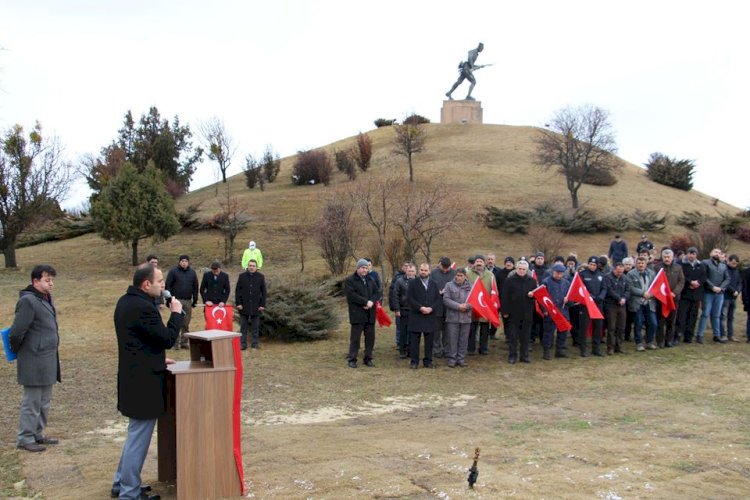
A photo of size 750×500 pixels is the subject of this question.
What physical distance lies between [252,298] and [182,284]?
134 centimetres

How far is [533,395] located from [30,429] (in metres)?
6.47

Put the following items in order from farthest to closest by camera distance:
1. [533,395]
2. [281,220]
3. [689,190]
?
[689,190] → [281,220] → [533,395]

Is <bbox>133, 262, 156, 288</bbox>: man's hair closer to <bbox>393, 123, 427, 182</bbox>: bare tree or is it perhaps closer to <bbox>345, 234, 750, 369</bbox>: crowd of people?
<bbox>345, 234, 750, 369</bbox>: crowd of people

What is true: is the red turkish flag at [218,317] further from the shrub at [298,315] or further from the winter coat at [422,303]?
the winter coat at [422,303]

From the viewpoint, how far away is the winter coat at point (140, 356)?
5238 millimetres

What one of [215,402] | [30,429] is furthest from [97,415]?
[215,402]

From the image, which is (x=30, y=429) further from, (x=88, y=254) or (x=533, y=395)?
(x=88, y=254)

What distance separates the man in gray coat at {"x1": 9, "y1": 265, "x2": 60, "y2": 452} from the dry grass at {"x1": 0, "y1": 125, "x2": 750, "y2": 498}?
0.93 feet

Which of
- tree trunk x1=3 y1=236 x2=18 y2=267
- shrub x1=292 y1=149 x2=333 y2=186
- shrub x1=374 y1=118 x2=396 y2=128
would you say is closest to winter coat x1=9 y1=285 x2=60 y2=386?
tree trunk x1=3 y1=236 x2=18 y2=267

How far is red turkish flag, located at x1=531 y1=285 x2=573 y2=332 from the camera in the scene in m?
12.7

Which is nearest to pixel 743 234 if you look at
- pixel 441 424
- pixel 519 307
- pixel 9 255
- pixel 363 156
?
pixel 363 156

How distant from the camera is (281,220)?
3666cm

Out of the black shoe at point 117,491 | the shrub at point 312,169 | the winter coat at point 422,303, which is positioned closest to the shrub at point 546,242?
the winter coat at point 422,303

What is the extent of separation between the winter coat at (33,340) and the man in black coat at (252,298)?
643 centimetres
